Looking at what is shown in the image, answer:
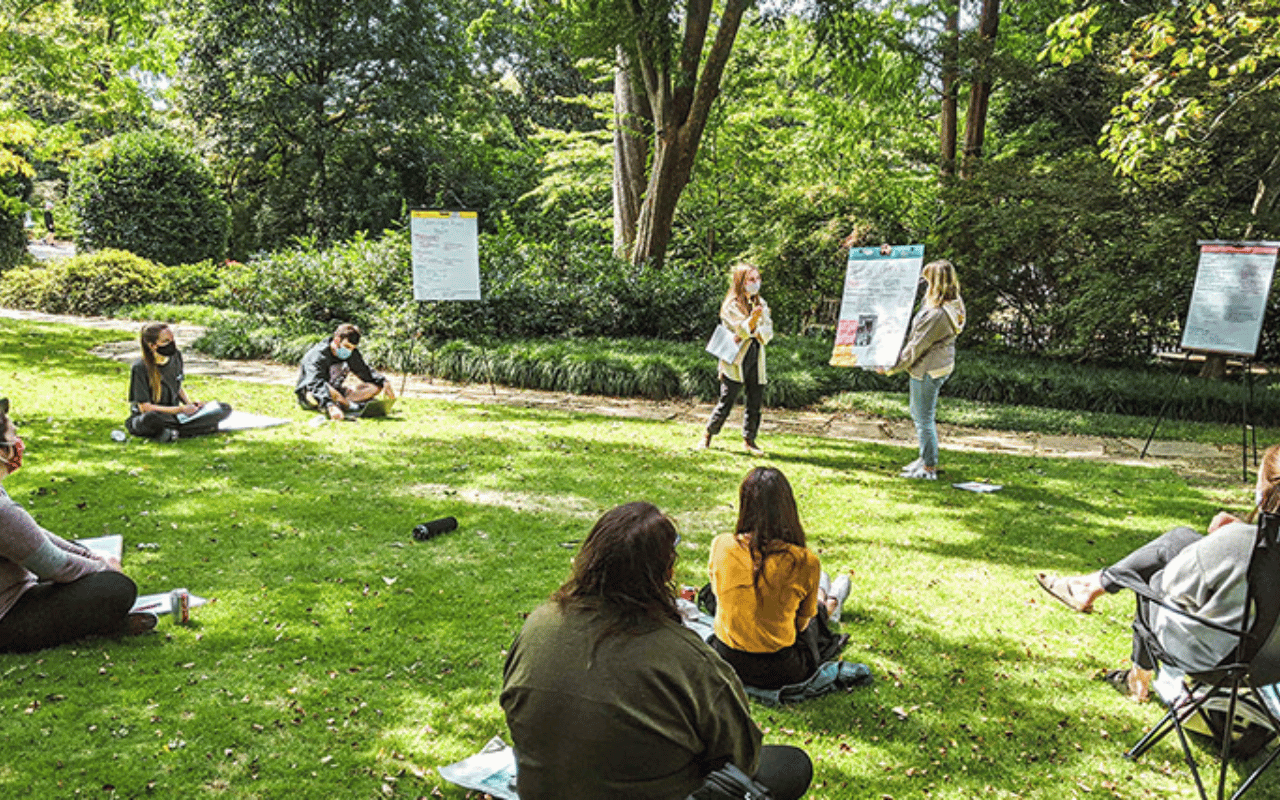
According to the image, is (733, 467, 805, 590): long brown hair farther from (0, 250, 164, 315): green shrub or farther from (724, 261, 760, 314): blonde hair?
(0, 250, 164, 315): green shrub

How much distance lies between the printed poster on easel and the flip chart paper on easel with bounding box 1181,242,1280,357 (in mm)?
2482

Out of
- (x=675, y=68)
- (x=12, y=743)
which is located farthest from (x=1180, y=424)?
(x=12, y=743)

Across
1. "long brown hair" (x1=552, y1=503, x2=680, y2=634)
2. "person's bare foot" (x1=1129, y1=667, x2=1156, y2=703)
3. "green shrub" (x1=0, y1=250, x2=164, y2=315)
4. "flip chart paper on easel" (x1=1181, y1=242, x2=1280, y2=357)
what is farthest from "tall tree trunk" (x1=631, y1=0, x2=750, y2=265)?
"green shrub" (x1=0, y1=250, x2=164, y2=315)

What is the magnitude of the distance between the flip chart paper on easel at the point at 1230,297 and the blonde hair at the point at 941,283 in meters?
2.35

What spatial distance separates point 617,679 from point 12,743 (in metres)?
2.33

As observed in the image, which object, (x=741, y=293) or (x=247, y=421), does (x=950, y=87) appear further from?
(x=247, y=421)

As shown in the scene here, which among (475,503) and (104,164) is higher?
(104,164)

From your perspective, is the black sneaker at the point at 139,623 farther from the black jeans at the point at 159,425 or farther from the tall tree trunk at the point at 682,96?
the tall tree trunk at the point at 682,96

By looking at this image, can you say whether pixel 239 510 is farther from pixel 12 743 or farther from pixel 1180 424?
pixel 1180 424

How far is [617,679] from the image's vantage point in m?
1.96

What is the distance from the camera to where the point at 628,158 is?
14.0 meters

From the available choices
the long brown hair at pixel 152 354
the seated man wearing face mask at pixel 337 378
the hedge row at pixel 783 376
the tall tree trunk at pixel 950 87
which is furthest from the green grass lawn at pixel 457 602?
the tall tree trunk at pixel 950 87

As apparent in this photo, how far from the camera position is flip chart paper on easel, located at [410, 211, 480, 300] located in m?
9.60

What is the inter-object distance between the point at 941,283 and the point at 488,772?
524cm
